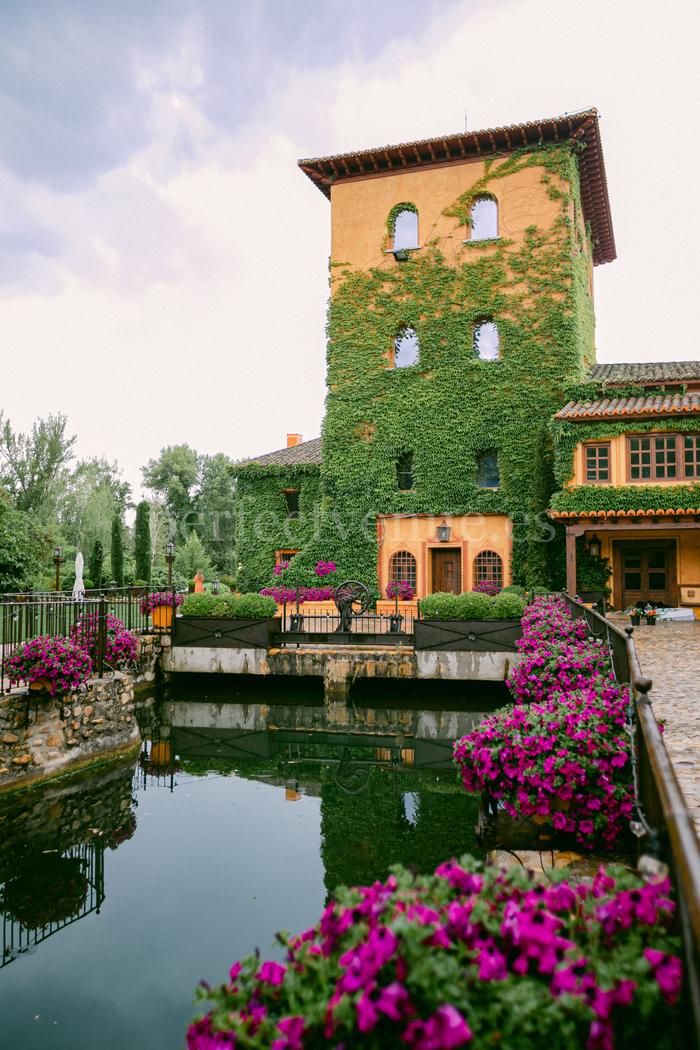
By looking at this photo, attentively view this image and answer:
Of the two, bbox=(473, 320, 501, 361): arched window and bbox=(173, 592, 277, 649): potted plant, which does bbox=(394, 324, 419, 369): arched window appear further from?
bbox=(173, 592, 277, 649): potted plant

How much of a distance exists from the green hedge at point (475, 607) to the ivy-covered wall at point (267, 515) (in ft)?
34.9

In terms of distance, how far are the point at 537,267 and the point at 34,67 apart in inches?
608

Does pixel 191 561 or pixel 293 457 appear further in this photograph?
pixel 191 561

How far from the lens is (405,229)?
24.6m

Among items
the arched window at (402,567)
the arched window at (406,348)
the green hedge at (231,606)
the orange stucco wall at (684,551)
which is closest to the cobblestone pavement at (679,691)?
the orange stucco wall at (684,551)

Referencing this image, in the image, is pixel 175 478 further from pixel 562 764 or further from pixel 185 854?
pixel 562 764

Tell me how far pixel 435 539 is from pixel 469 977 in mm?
21078

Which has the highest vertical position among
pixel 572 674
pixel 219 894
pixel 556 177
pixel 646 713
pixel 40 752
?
pixel 556 177

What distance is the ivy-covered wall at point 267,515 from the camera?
84.2 ft

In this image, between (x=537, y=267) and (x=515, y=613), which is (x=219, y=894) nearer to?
(x=515, y=613)

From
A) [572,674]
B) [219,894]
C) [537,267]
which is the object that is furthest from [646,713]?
[537,267]

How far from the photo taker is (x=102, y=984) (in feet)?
17.4

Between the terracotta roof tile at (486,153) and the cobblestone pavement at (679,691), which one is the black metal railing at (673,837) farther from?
Result: the terracotta roof tile at (486,153)

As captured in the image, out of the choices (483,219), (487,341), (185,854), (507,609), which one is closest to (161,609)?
(507,609)
